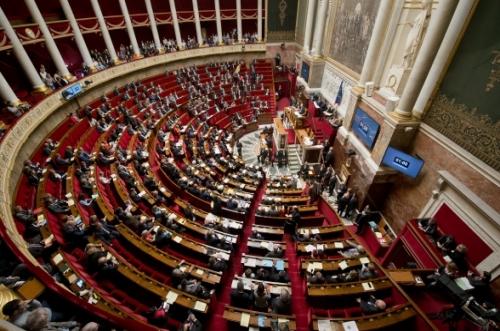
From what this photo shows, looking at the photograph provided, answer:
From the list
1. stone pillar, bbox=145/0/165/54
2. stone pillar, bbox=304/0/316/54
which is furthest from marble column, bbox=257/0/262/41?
stone pillar, bbox=145/0/165/54

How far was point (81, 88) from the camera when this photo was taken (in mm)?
11086

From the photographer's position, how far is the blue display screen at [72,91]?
10.1 m

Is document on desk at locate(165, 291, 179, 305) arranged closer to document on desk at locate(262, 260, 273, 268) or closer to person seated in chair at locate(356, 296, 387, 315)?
document on desk at locate(262, 260, 273, 268)

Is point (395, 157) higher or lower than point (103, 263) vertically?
higher

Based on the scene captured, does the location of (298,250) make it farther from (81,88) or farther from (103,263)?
(81,88)

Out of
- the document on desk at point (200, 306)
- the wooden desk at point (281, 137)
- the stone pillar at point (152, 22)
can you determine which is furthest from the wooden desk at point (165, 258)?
the stone pillar at point (152, 22)

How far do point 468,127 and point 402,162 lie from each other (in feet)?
5.68

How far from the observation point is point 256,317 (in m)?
4.50

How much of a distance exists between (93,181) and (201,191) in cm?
314

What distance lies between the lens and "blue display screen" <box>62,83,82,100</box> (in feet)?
33.2

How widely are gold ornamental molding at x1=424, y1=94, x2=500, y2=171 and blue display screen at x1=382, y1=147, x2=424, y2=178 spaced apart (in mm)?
945

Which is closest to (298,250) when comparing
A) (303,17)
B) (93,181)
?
(93,181)

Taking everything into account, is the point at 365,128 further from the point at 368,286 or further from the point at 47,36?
the point at 47,36

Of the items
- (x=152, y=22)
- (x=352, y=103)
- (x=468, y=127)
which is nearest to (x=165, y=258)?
(x=468, y=127)
